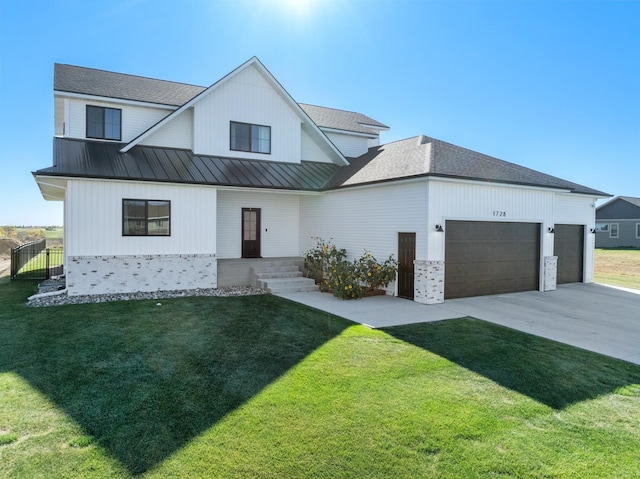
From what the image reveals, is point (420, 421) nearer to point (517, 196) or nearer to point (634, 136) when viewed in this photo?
point (517, 196)

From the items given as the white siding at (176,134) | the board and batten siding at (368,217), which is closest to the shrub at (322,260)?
the board and batten siding at (368,217)

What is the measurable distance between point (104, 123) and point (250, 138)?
5547 millimetres

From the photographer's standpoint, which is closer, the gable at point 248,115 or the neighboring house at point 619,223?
the gable at point 248,115

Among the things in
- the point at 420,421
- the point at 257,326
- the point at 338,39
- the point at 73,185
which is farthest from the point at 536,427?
the point at 338,39

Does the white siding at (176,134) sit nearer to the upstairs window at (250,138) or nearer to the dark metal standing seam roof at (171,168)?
the dark metal standing seam roof at (171,168)

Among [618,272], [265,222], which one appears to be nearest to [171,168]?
[265,222]

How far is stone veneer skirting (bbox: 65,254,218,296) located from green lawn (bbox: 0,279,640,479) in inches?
153

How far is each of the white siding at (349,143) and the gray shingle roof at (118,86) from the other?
23.1 feet

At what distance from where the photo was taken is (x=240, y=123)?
53.0 ft

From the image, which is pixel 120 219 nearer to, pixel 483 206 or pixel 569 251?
pixel 483 206

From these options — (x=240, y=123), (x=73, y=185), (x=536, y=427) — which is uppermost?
(x=240, y=123)

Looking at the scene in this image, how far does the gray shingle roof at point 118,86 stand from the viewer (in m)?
15.1

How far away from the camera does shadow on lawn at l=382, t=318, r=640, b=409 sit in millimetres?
5586

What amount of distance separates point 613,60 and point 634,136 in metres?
9.66
